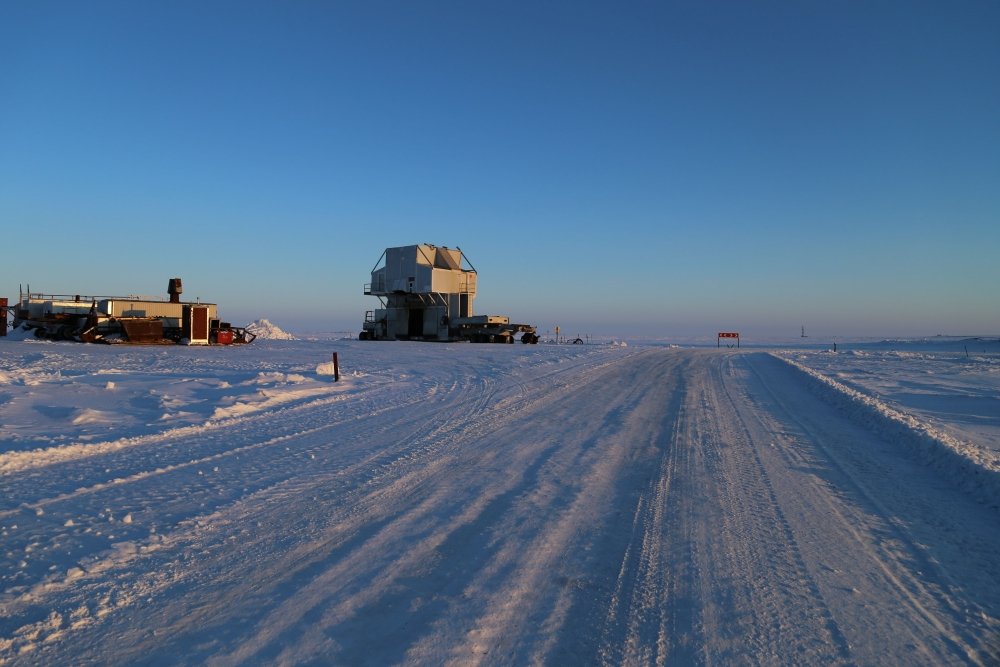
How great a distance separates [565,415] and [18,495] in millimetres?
7920

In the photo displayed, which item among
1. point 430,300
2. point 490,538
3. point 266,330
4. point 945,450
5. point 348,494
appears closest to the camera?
point 490,538

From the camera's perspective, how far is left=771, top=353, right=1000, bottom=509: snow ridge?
635 centimetres

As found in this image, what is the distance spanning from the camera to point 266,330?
5309 centimetres

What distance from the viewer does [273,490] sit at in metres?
6.02

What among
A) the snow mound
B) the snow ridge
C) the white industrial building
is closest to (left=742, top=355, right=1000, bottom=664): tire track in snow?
the snow ridge

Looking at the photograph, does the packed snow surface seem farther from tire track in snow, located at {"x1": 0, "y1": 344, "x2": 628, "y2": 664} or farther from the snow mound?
the snow mound

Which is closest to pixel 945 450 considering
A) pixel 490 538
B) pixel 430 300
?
pixel 490 538

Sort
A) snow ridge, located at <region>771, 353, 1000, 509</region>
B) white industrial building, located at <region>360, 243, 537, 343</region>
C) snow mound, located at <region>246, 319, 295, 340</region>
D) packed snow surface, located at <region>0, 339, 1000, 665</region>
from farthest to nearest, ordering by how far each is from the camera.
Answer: snow mound, located at <region>246, 319, 295, 340</region>
white industrial building, located at <region>360, 243, 537, 343</region>
snow ridge, located at <region>771, 353, 1000, 509</region>
packed snow surface, located at <region>0, 339, 1000, 665</region>

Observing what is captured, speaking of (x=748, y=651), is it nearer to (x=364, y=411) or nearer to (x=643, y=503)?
(x=643, y=503)

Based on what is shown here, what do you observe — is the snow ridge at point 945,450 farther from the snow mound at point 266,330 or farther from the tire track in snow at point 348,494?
the snow mound at point 266,330

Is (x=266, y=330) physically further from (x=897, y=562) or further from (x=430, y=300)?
(x=897, y=562)

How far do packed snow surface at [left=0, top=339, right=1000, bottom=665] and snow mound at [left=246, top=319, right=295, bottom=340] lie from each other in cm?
4308

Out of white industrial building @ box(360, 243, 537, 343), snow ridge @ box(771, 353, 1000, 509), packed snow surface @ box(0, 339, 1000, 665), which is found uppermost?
white industrial building @ box(360, 243, 537, 343)

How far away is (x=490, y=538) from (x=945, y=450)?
6.61 meters
